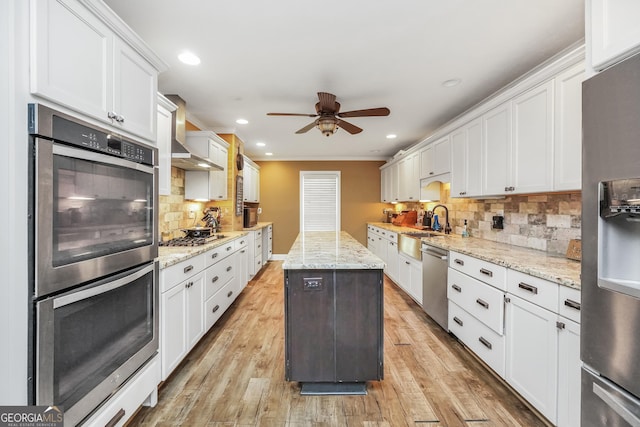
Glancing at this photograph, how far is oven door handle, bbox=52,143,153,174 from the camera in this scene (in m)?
1.09

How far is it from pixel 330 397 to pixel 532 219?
7.64 feet

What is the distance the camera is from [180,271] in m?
2.07

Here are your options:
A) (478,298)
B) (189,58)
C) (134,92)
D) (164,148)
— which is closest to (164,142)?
(164,148)

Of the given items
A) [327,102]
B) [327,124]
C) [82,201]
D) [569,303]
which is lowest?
[569,303]

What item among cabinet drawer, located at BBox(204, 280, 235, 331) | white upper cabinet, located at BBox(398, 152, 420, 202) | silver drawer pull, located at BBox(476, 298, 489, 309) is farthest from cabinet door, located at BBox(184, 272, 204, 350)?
white upper cabinet, located at BBox(398, 152, 420, 202)

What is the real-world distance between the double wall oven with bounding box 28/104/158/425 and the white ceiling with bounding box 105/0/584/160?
987 millimetres

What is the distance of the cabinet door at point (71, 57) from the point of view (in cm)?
103

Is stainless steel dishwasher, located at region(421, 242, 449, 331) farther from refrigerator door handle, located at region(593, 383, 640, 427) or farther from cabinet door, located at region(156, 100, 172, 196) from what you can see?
cabinet door, located at region(156, 100, 172, 196)

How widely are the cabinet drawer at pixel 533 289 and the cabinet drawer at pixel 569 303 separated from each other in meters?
0.03

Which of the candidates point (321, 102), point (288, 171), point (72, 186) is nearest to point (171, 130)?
point (321, 102)

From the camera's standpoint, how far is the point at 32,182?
1004mm

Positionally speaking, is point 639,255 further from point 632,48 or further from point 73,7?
point 73,7

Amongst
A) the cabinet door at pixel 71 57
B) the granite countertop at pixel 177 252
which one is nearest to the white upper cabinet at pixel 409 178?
the granite countertop at pixel 177 252

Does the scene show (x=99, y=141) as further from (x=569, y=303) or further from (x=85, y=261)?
(x=569, y=303)
